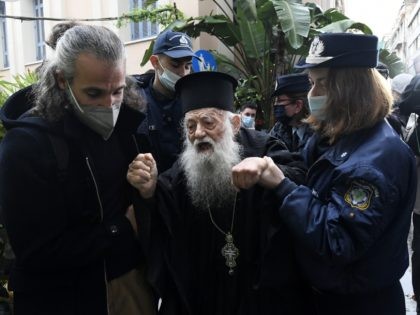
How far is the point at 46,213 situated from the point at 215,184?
0.82 metres

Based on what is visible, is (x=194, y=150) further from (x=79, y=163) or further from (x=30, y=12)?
(x=30, y=12)

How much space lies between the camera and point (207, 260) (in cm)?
212

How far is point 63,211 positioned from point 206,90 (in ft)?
2.87

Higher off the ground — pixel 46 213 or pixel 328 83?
pixel 328 83

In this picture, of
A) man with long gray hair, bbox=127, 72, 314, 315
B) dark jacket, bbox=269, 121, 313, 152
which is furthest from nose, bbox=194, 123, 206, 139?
dark jacket, bbox=269, 121, 313, 152

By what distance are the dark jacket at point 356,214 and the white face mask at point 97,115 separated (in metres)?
0.72

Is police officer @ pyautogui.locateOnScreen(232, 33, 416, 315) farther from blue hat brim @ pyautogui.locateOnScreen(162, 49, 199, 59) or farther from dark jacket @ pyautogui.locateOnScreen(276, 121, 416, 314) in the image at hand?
blue hat brim @ pyautogui.locateOnScreen(162, 49, 199, 59)

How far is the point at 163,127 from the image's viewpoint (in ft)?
9.24

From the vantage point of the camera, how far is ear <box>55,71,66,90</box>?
1.74 metres

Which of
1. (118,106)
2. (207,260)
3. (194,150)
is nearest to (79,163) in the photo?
(118,106)

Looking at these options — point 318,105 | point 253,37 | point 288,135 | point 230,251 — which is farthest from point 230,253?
point 253,37

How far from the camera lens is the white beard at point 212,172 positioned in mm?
2137

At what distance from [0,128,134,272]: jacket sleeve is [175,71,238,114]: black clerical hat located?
29.8 inches

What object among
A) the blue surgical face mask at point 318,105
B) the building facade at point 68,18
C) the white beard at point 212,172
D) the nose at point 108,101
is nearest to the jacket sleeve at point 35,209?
the nose at point 108,101
